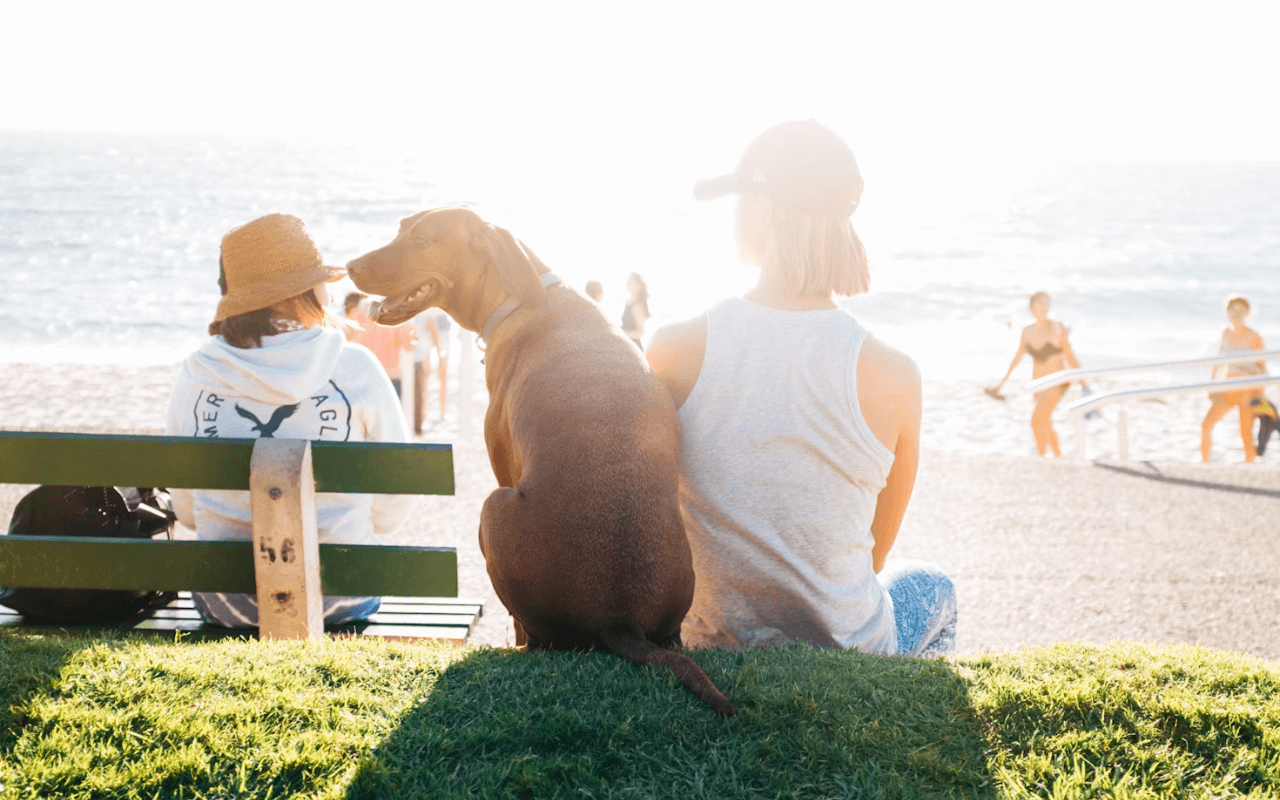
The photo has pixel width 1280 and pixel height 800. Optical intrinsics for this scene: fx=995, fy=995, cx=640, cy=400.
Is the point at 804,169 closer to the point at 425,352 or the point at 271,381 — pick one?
the point at 271,381

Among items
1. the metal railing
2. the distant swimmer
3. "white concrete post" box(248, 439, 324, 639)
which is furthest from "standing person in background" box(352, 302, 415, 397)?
the distant swimmer

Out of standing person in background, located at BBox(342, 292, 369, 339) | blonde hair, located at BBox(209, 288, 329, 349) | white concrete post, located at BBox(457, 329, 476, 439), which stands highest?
blonde hair, located at BBox(209, 288, 329, 349)

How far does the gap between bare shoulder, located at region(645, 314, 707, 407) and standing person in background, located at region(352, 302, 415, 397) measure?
765 cm

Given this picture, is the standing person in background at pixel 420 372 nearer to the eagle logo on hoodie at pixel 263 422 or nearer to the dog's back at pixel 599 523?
the eagle logo on hoodie at pixel 263 422

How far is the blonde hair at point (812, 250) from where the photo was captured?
2807 millimetres

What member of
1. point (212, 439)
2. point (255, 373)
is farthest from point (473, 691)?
point (255, 373)

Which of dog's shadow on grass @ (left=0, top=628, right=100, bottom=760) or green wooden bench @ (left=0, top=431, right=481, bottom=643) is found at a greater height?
green wooden bench @ (left=0, top=431, right=481, bottom=643)

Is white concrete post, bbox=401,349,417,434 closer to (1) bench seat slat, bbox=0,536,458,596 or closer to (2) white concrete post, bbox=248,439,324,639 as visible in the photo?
(1) bench seat slat, bbox=0,536,458,596

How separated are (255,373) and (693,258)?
135 feet

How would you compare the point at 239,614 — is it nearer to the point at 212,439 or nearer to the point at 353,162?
the point at 212,439

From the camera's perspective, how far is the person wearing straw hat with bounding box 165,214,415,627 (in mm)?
3365

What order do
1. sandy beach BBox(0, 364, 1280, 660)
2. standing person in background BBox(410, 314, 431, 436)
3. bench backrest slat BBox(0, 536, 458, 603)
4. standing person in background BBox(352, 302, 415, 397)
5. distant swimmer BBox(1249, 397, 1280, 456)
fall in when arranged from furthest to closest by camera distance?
standing person in background BBox(410, 314, 431, 436) → distant swimmer BBox(1249, 397, 1280, 456) → standing person in background BBox(352, 302, 415, 397) → sandy beach BBox(0, 364, 1280, 660) → bench backrest slat BBox(0, 536, 458, 603)

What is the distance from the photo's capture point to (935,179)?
97.8 meters

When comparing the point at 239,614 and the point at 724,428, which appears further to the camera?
the point at 239,614
